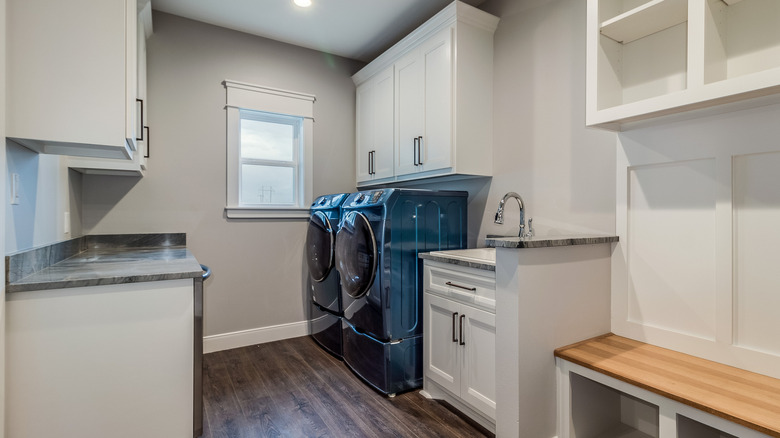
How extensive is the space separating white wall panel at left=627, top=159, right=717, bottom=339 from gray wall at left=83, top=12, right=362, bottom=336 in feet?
8.26

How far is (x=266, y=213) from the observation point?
328 cm

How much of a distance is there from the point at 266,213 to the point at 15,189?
1.87m

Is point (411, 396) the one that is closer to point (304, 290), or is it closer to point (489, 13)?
point (304, 290)

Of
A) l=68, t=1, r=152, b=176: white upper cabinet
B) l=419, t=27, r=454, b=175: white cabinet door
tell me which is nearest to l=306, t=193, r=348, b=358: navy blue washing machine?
l=419, t=27, r=454, b=175: white cabinet door

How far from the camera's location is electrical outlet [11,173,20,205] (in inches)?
55.6

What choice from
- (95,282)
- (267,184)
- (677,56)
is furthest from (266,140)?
(677,56)

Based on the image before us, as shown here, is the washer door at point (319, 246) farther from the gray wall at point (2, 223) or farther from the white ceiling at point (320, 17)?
the gray wall at point (2, 223)

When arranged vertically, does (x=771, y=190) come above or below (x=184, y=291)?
above

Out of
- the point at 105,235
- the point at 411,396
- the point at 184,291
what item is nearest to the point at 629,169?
the point at 411,396

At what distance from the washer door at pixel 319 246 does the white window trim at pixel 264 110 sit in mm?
320

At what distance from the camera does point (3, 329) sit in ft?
4.13

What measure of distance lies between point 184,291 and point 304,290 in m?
1.98

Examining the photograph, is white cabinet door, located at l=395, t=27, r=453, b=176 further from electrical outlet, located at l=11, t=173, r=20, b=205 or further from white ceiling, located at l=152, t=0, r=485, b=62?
electrical outlet, located at l=11, t=173, r=20, b=205

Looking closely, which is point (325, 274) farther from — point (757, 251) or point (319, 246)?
point (757, 251)
